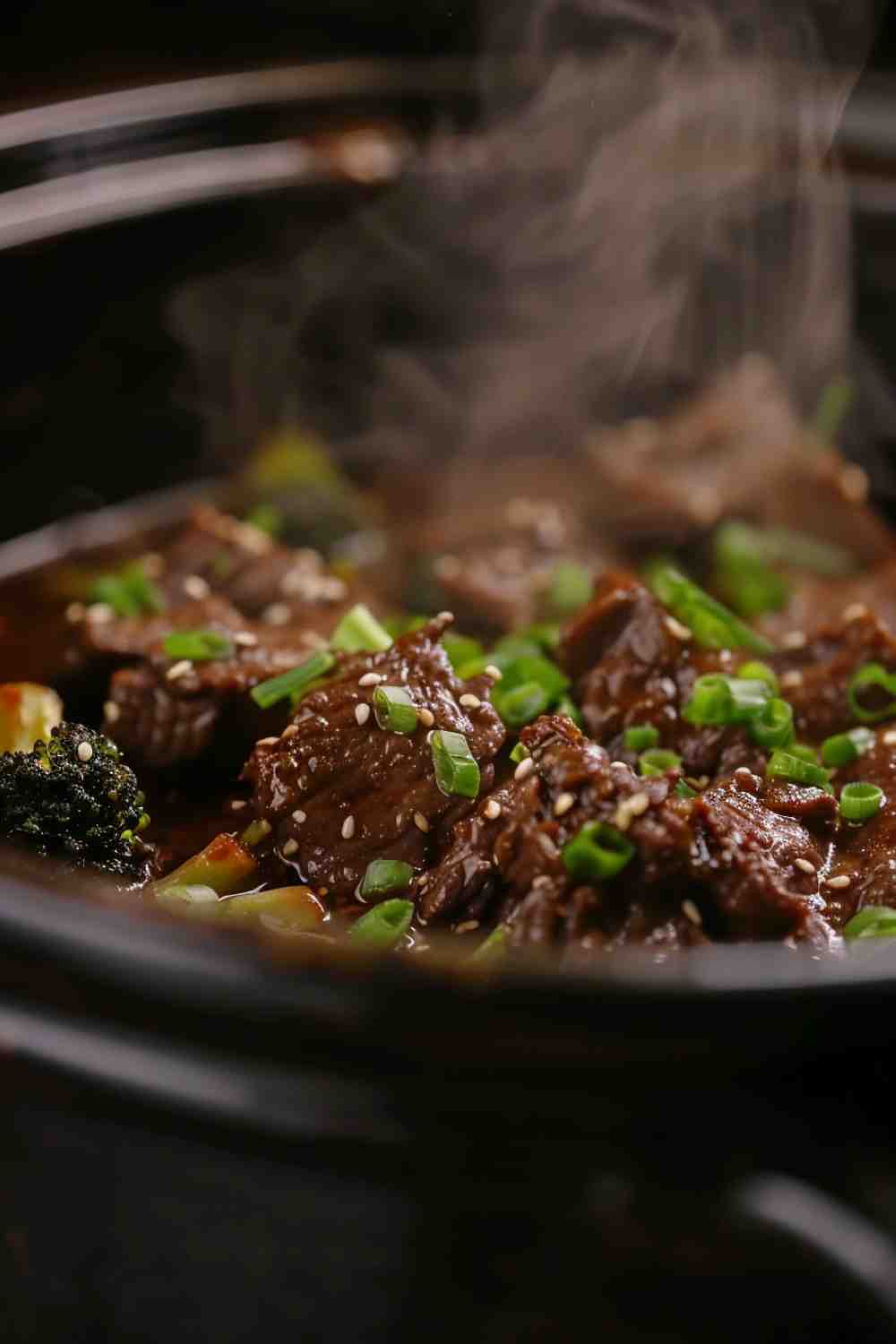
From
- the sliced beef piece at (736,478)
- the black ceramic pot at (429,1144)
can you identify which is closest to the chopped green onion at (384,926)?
the black ceramic pot at (429,1144)

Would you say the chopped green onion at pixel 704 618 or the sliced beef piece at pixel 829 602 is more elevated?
the chopped green onion at pixel 704 618

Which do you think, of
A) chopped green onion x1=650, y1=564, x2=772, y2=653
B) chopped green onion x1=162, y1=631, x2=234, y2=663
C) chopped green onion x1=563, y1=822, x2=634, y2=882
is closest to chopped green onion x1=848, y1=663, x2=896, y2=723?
chopped green onion x1=650, y1=564, x2=772, y2=653

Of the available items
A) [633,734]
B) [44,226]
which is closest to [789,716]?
[633,734]

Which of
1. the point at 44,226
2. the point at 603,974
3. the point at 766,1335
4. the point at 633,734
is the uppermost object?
the point at 44,226

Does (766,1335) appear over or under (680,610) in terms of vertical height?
under

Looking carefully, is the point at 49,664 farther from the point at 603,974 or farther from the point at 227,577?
the point at 603,974

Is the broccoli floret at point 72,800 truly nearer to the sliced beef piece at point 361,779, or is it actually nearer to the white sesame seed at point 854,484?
the sliced beef piece at point 361,779
